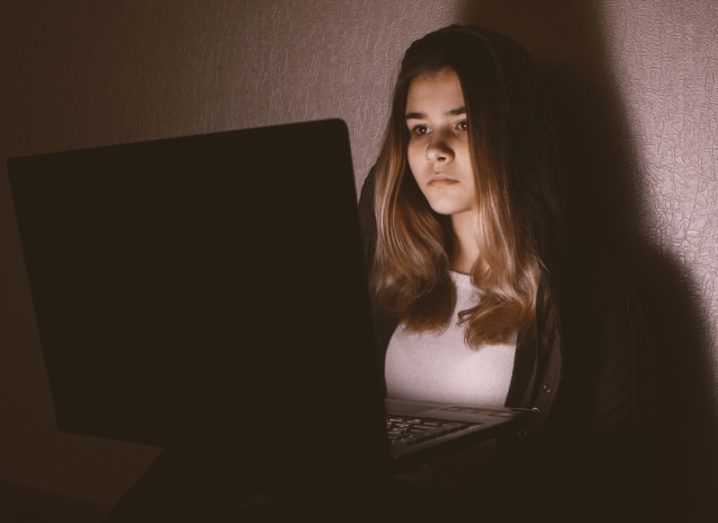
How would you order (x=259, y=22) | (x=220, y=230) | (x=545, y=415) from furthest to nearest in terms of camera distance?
(x=259, y=22)
(x=545, y=415)
(x=220, y=230)

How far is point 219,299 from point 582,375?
0.73 meters

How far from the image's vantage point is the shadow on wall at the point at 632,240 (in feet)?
4.35

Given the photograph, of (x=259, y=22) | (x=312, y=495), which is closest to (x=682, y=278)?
(x=312, y=495)

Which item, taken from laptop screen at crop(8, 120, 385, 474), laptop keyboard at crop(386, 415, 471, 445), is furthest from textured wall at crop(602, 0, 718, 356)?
laptop screen at crop(8, 120, 385, 474)

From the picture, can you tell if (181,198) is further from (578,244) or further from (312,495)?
(578,244)

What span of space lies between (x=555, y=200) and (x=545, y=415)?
36cm

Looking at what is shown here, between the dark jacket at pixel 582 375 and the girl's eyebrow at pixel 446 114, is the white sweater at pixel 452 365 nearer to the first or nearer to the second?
the dark jacket at pixel 582 375

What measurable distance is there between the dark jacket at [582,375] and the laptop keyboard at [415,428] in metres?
0.22

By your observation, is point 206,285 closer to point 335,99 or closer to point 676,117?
point 676,117

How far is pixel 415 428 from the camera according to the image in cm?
98

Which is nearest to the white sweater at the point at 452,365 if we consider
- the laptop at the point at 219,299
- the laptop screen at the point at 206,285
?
the laptop at the point at 219,299

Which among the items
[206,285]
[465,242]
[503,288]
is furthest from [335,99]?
[206,285]

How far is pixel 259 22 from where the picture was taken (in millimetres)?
1791

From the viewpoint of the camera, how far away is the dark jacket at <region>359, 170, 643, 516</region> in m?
1.18
